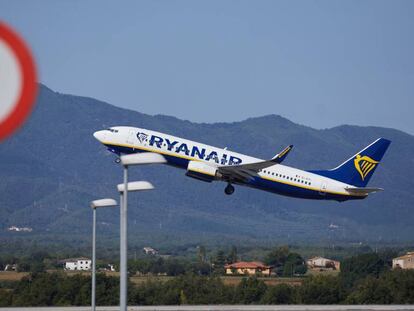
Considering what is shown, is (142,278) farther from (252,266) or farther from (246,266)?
(252,266)

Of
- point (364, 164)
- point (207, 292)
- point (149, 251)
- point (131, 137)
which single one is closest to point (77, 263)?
point (149, 251)

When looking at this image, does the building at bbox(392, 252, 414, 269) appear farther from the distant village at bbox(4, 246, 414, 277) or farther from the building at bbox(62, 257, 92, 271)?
the building at bbox(62, 257, 92, 271)

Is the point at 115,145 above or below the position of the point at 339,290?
above

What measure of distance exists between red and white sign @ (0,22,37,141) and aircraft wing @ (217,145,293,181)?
5306cm

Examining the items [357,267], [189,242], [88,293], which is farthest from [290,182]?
[189,242]

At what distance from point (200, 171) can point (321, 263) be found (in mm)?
63524

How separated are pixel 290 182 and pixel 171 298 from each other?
10.8 m

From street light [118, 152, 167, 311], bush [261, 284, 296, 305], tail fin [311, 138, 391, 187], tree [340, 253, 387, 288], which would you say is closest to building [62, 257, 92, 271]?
tree [340, 253, 387, 288]

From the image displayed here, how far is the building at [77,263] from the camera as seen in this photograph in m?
104

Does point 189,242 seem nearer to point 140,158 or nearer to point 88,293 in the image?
point 88,293

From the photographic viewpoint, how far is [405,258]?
3844 inches

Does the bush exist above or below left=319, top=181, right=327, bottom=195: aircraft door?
below

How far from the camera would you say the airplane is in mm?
56531

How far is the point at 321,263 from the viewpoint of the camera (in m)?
116
